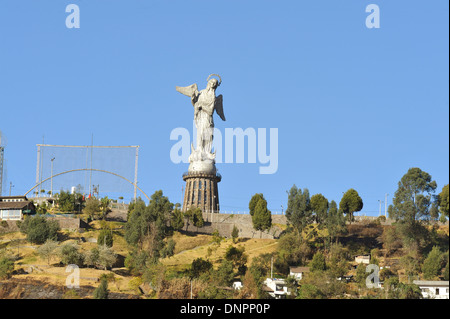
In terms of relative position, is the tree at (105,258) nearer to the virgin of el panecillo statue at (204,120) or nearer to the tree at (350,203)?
the virgin of el panecillo statue at (204,120)

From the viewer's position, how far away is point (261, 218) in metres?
122

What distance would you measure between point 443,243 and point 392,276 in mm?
12301

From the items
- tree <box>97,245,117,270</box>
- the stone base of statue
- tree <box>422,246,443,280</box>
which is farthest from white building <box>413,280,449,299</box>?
the stone base of statue

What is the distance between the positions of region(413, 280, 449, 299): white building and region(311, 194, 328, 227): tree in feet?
67.5

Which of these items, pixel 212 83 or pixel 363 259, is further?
pixel 212 83

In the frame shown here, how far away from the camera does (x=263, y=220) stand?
4815 inches

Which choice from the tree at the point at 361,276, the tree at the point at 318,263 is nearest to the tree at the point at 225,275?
the tree at the point at 318,263

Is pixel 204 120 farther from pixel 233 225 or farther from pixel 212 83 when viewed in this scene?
pixel 233 225

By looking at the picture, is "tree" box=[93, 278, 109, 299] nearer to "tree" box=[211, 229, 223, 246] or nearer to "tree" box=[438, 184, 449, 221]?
"tree" box=[211, 229, 223, 246]

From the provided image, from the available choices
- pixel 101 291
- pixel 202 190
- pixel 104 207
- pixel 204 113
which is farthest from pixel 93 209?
pixel 101 291

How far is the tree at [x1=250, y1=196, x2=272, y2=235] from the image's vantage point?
12212 cm

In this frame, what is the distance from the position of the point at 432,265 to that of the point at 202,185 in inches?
1670
